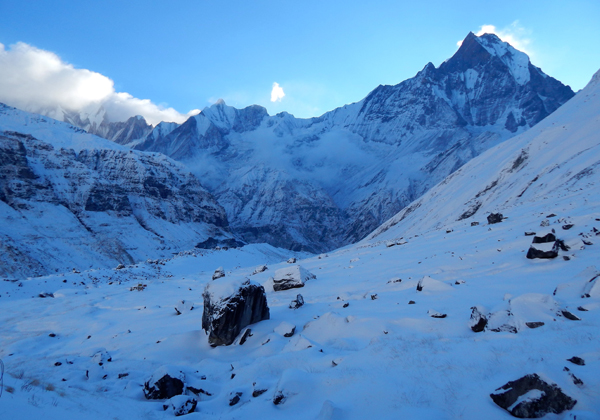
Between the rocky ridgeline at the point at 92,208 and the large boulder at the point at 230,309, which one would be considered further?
the rocky ridgeline at the point at 92,208

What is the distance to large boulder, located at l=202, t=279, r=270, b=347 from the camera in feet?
33.4

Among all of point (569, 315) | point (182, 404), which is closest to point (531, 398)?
point (569, 315)

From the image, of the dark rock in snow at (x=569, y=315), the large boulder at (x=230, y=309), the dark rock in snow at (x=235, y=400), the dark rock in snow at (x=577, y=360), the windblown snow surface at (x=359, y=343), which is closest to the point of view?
the dark rock in snow at (x=577, y=360)

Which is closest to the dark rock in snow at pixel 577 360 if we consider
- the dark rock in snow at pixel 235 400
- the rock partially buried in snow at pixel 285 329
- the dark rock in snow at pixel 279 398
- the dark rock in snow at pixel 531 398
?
the dark rock in snow at pixel 531 398

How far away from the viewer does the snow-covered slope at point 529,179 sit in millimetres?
29052

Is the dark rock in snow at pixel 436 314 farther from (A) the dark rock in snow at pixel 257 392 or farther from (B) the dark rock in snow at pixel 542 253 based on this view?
(B) the dark rock in snow at pixel 542 253

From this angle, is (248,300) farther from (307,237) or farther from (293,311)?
(307,237)

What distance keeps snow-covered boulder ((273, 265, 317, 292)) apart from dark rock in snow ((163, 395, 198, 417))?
10.4 meters

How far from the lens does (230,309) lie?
10344 millimetres

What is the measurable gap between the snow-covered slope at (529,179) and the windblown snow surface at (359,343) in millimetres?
10157

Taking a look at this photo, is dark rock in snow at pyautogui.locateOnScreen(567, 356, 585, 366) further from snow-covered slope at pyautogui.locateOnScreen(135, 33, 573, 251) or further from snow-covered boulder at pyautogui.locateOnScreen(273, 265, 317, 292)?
snow-covered slope at pyautogui.locateOnScreen(135, 33, 573, 251)

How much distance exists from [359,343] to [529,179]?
42.8m

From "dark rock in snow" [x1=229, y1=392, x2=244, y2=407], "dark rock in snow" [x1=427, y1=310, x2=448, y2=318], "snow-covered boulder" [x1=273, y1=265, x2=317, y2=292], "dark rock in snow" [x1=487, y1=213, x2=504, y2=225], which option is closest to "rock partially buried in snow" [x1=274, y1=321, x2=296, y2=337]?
"dark rock in snow" [x1=229, y1=392, x2=244, y2=407]

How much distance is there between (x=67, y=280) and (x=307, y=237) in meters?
135
